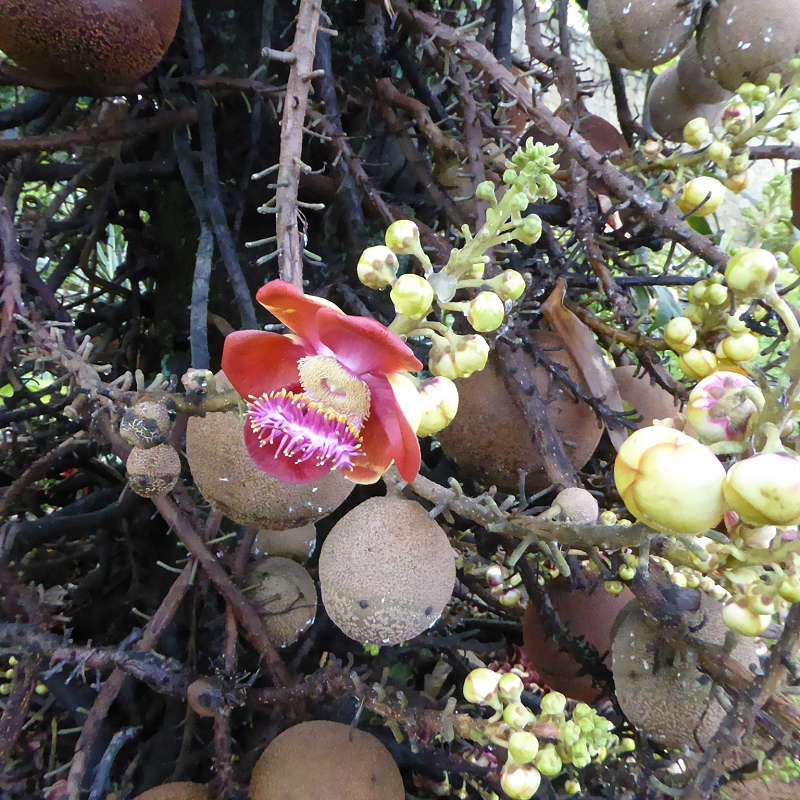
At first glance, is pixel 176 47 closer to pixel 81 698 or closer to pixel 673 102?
pixel 673 102

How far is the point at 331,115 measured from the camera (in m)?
0.83

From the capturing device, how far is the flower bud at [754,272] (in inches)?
16.5

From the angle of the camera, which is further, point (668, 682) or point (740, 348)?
point (668, 682)

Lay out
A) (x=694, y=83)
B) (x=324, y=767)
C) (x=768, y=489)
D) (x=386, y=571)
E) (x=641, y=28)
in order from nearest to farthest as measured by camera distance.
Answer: (x=768, y=489) → (x=386, y=571) → (x=324, y=767) → (x=641, y=28) → (x=694, y=83)

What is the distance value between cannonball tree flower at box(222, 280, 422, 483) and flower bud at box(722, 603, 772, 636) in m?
0.21

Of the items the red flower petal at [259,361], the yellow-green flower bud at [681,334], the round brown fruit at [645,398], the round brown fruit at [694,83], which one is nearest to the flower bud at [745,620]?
the yellow-green flower bud at [681,334]

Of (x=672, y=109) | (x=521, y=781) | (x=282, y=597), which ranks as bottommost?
(x=282, y=597)

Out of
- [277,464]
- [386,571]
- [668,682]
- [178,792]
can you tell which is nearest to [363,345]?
[277,464]

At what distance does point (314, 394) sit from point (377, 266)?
0.38 ft

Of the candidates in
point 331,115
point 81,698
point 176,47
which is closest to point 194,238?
point 176,47

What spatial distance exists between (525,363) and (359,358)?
0.36m

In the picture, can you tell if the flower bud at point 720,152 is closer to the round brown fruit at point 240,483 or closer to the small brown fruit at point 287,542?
the round brown fruit at point 240,483

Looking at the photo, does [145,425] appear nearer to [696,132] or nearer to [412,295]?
[412,295]

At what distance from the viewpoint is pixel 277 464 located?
557 mm
